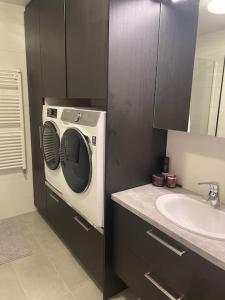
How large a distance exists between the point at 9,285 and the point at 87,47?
1.86 metres

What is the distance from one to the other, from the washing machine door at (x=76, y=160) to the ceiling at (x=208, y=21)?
99cm

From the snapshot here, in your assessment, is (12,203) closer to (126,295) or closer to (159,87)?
(126,295)

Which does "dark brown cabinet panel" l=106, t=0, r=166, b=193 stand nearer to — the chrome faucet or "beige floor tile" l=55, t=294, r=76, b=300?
the chrome faucet

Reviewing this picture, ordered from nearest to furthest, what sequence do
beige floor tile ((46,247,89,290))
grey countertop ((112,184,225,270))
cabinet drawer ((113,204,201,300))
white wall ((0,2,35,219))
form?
1. grey countertop ((112,184,225,270))
2. cabinet drawer ((113,204,201,300))
3. beige floor tile ((46,247,89,290))
4. white wall ((0,2,35,219))

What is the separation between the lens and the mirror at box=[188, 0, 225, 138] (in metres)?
1.26

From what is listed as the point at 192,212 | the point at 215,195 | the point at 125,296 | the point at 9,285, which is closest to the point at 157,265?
the point at 192,212

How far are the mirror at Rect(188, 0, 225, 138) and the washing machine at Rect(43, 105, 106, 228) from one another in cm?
61

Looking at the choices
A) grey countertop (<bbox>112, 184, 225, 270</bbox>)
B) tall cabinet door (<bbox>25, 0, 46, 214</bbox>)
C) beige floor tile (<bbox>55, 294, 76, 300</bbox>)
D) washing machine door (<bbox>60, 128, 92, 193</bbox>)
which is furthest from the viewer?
tall cabinet door (<bbox>25, 0, 46, 214</bbox>)

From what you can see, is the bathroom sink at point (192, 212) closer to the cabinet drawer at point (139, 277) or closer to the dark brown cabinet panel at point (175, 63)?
the cabinet drawer at point (139, 277)

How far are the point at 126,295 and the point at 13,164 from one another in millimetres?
1780

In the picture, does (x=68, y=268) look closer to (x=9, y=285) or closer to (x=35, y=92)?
(x=9, y=285)

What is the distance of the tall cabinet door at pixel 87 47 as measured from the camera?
1284mm

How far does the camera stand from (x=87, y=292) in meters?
1.69

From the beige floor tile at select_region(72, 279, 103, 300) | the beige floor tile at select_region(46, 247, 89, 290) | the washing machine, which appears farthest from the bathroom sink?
the beige floor tile at select_region(46, 247, 89, 290)
